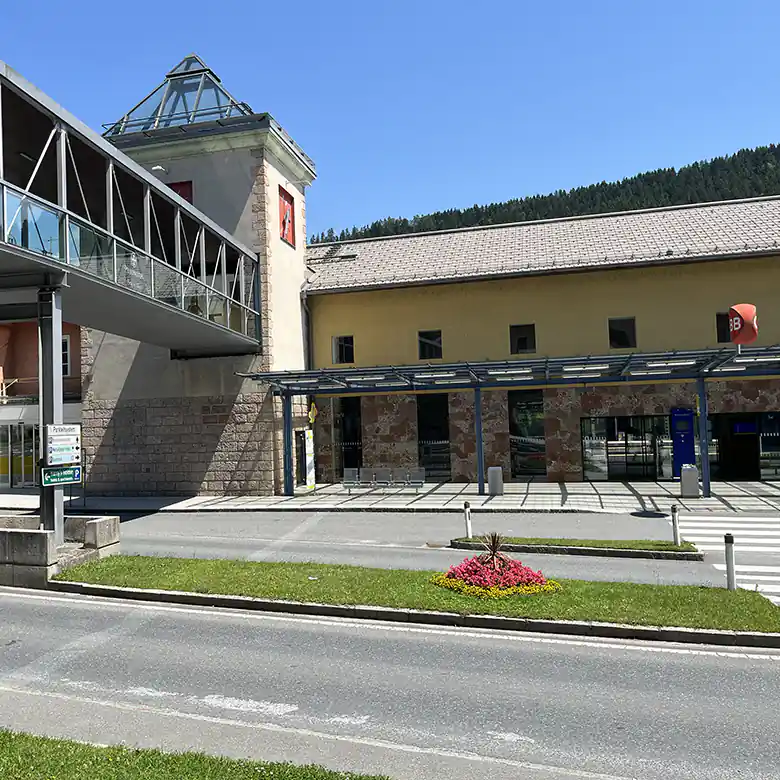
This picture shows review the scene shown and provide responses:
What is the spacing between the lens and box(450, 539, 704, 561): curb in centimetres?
1335

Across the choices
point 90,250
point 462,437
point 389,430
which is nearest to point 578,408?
point 462,437

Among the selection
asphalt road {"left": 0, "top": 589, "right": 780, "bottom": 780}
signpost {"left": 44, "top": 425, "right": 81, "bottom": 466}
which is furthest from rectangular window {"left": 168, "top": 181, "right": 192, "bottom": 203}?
asphalt road {"left": 0, "top": 589, "right": 780, "bottom": 780}

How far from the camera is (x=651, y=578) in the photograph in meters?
11.7

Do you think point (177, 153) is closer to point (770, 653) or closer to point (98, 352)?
point (98, 352)

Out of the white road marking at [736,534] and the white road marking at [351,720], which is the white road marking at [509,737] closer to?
the white road marking at [351,720]

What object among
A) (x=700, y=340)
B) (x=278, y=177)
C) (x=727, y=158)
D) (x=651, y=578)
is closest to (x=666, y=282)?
(x=700, y=340)

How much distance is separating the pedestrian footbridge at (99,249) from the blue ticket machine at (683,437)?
1625cm

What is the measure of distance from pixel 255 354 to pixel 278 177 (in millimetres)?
7467

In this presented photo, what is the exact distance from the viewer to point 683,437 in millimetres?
26266

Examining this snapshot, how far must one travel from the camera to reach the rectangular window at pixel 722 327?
88.8 ft

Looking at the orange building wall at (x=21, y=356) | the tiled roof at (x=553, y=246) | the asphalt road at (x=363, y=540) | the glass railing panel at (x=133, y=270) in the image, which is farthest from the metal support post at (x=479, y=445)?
the orange building wall at (x=21, y=356)

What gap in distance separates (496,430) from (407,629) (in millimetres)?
19491

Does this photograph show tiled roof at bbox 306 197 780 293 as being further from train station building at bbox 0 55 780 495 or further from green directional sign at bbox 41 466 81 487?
green directional sign at bbox 41 466 81 487

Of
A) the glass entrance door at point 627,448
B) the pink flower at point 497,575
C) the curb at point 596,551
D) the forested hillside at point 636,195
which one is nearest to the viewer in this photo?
the pink flower at point 497,575
